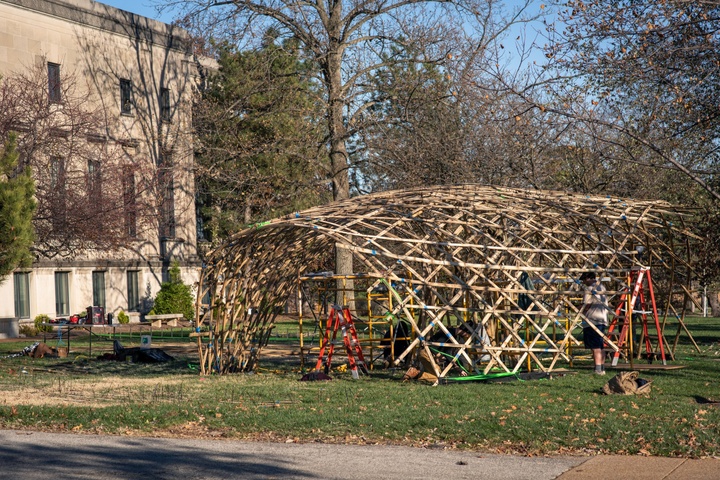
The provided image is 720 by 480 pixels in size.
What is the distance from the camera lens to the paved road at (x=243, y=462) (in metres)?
8.25

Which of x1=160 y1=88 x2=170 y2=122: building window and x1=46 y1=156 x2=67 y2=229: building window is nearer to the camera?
x1=46 y1=156 x2=67 y2=229: building window

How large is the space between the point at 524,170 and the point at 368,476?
17.8 meters

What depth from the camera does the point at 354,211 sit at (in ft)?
53.9

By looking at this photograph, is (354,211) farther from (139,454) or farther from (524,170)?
(524,170)

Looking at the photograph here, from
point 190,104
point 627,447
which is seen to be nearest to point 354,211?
point 627,447

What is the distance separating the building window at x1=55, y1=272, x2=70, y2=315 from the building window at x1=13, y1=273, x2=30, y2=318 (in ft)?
4.50

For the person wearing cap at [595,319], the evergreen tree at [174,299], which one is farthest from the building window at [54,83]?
the person wearing cap at [595,319]

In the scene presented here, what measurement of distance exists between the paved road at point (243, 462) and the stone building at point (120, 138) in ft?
52.4

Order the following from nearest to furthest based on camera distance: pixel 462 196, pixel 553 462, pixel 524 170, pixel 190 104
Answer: pixel 553 462 → pixel 462 196 → pixel 524 170 → pixel 190 104

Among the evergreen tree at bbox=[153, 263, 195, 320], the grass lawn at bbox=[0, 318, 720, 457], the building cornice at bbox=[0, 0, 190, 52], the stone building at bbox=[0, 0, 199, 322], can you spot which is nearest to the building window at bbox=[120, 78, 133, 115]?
the stone building at bbox=[0, 0, 199, 322]

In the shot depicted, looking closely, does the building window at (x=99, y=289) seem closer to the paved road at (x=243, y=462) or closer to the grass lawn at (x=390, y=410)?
the grass lawn at (x=390, y=410)

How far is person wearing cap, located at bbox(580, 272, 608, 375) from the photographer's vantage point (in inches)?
631

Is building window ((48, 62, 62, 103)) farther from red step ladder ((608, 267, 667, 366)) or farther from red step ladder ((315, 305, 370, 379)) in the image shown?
red step ladder ((608, 267, 667, 366))

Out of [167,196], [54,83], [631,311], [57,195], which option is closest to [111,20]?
[54,83]
